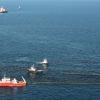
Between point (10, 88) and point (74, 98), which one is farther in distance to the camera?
point (10, 88)

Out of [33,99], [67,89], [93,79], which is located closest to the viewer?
[33,99]

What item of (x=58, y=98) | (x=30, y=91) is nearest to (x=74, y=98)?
(x=58, y=98)

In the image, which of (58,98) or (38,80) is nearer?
(58,98)

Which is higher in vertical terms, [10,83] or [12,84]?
[10,83]

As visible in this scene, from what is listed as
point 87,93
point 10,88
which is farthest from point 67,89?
point 10,88

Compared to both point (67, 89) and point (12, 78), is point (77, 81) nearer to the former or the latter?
point (67, 89)

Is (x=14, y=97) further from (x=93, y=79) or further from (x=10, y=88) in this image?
(x=93, y=79)

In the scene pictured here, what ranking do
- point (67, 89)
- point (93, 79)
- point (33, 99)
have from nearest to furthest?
point (33, 99) → point (67, 89) → point (93, 79)

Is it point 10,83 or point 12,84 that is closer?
point 10,83
